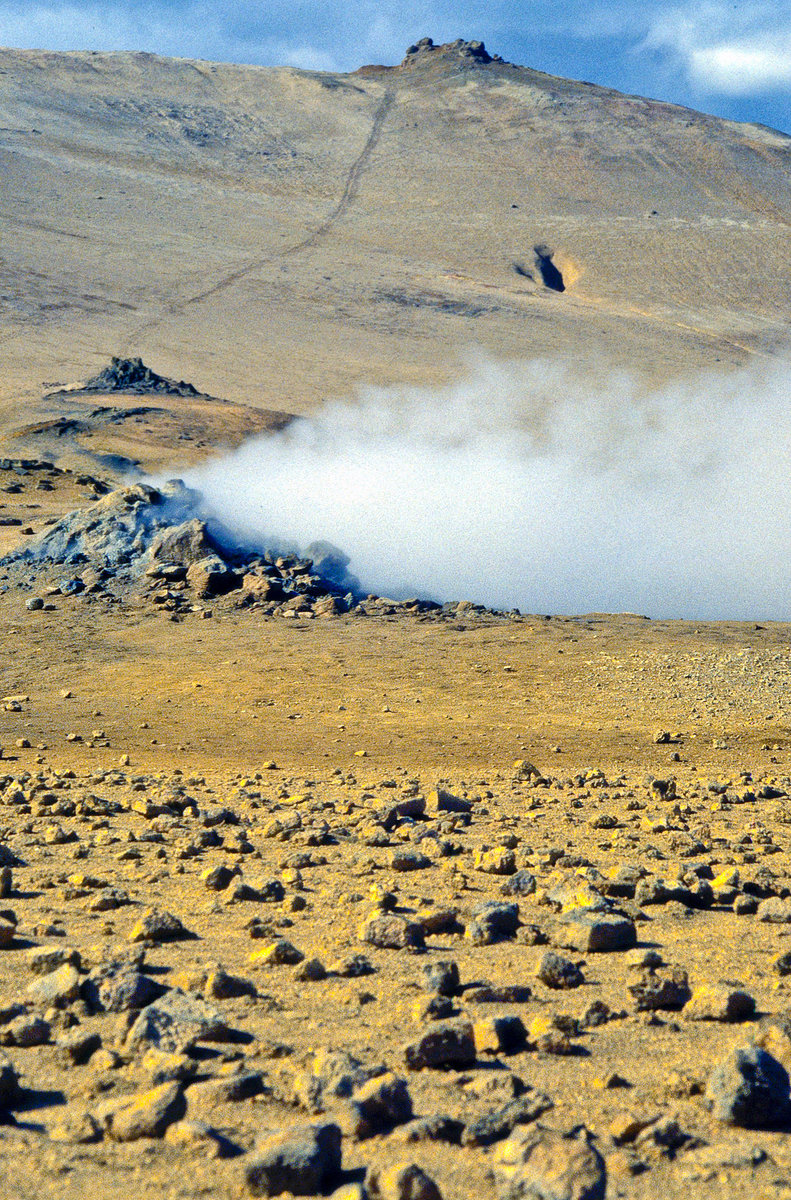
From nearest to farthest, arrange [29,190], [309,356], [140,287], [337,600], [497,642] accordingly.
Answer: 1. [497,642]
2. [337,600]
3. [309,356]
4. [140,287]
5. [29,190]

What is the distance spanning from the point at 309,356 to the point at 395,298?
1110 centimetres

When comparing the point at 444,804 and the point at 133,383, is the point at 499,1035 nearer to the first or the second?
the point at 444,804

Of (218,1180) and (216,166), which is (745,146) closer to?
(216,166)

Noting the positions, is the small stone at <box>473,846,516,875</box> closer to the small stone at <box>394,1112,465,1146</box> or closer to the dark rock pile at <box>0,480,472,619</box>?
the small stone at <box>394,1112,465,1146</box>

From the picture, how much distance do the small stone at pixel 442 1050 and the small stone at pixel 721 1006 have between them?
71 centimetres

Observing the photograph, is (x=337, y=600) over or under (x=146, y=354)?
under

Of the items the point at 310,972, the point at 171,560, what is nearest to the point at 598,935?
the point at 310,972

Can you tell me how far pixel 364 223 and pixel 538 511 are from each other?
55247 mm

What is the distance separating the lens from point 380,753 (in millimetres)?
8859

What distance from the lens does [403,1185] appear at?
7.61 feet

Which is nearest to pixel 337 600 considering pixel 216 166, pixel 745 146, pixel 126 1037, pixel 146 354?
pixel 126 1037

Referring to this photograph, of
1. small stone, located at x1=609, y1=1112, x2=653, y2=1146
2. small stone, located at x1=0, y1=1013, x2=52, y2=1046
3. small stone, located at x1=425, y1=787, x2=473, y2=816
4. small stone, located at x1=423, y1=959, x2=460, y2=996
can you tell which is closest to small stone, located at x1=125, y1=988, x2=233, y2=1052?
small stone, located at x1=0, y1=1013, x2=52, y2=1046

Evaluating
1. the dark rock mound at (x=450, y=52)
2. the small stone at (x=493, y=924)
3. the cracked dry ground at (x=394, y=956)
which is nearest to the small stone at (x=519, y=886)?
the cracked dry ground at (x=394, y=956)

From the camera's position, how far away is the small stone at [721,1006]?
132 inches
